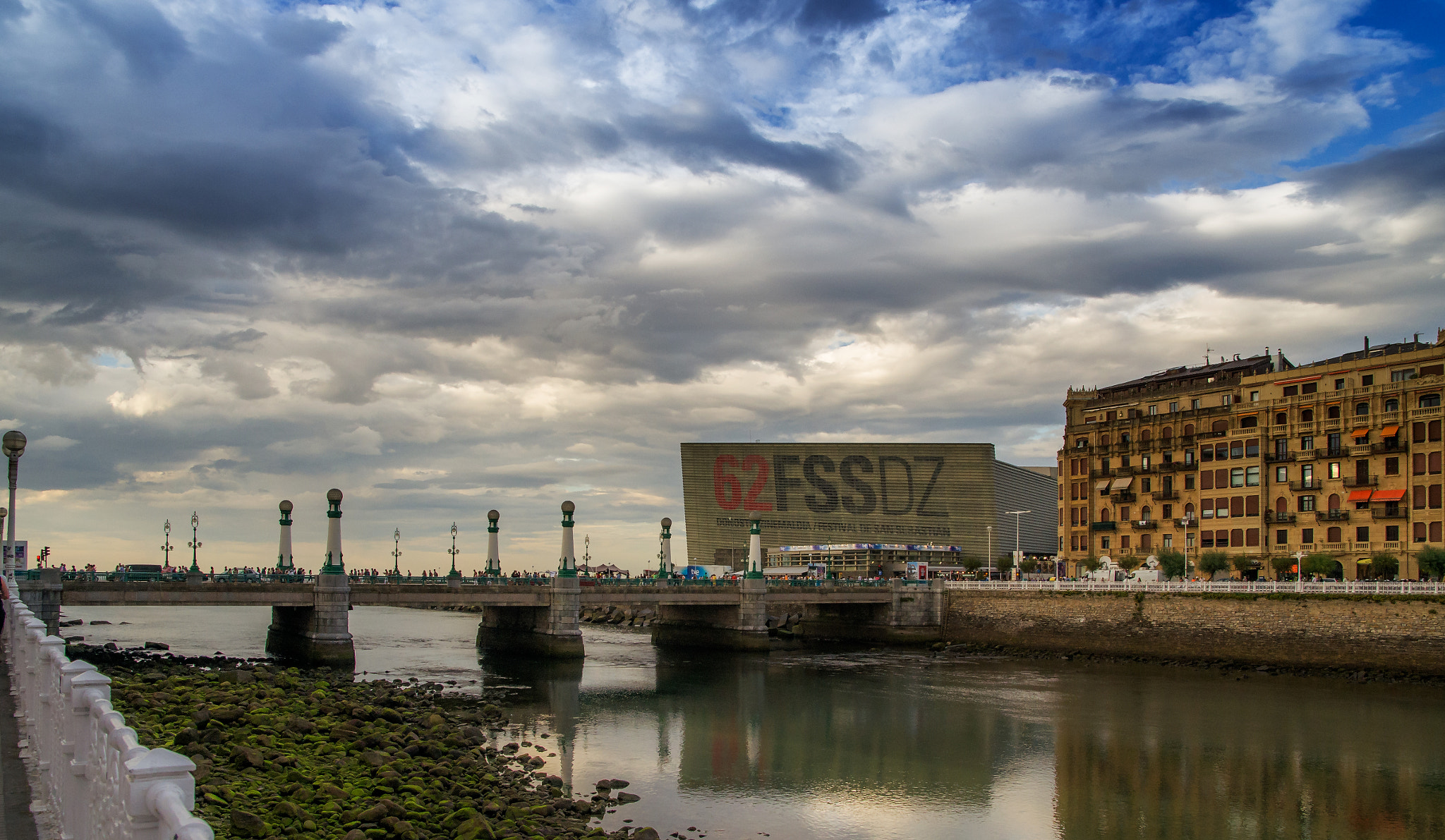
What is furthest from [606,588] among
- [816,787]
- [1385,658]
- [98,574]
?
[1385,658]

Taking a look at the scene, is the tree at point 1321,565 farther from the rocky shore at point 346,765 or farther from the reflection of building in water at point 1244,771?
the rocky shore at point 346,765

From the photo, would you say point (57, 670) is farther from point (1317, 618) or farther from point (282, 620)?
point (1317, 618)

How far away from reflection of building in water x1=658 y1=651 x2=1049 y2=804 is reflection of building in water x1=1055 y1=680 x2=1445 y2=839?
3.07 m

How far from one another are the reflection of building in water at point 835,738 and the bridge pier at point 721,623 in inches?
602

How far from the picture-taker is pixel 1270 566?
8569 centimetres

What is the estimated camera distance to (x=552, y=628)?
70.6 meters

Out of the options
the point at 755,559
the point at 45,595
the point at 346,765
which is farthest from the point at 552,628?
the point at 346,765

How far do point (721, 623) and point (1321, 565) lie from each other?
4505 cm

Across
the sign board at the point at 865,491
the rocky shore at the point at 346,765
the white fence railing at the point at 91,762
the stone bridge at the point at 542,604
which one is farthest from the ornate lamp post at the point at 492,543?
the sign board at the point at 865,491

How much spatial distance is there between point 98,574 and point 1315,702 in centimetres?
6569

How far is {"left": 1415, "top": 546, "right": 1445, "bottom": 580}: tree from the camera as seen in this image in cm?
7138

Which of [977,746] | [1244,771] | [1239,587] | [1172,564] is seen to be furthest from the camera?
[1172,564]

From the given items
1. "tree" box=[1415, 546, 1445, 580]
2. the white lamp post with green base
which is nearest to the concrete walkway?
the white lamp post with green base

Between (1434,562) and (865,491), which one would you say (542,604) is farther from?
(865,491)
